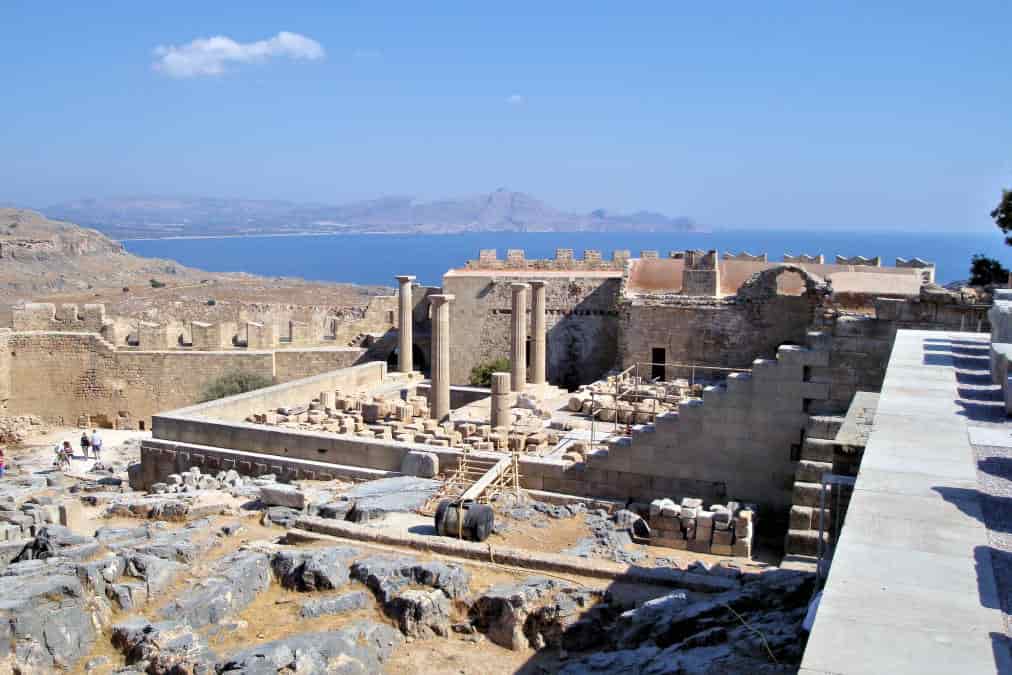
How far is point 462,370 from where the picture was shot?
94.2ft

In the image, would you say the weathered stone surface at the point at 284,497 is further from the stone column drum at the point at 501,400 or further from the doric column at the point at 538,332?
the doric column at the point at 538,332

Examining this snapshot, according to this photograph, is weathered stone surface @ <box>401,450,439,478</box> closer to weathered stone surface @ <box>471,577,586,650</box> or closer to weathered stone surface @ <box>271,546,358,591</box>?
weathered stone surface @ <box>271,546,358,591</box>

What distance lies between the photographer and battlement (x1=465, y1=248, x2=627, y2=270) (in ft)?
90.2

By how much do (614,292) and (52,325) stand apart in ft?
58.0

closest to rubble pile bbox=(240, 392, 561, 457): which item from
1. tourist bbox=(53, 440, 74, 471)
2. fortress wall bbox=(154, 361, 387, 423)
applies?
fortress wall bbox=(154, 361, 387, 423)

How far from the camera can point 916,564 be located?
3.85 m

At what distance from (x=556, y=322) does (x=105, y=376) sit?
1400cm

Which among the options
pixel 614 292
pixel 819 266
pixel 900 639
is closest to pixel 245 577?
pixel 900 639

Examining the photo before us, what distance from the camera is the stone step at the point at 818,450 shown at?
1066 centimetres

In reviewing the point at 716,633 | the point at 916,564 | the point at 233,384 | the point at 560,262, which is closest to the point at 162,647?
the point at 716,633

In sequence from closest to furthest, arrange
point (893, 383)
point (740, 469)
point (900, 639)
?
point (900, 639) < point (893, 383) < point (740, 469)

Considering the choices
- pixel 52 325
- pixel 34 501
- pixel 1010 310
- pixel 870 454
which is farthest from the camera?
pixel 52 325

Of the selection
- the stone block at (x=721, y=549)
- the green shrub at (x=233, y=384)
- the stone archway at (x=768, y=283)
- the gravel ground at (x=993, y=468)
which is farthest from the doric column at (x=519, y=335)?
the gravel ground at (x=993, y=468)

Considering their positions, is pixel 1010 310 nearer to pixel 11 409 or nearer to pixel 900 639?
pixel 900 639
